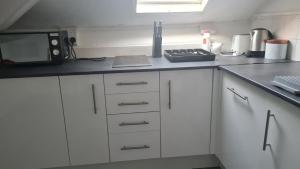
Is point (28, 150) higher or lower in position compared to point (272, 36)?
lower

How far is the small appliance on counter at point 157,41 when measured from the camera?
2.09 m

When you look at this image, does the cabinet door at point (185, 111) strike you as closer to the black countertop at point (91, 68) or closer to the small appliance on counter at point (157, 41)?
the black countertop at point (91, 68)

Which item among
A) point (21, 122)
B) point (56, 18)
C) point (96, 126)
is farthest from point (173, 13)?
point (21, 122)

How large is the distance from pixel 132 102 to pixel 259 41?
118 cm

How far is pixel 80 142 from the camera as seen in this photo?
180 cm

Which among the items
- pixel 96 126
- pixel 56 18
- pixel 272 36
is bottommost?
pixel 96 126

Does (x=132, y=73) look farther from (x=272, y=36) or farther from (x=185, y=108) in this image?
(x=272, y=36)

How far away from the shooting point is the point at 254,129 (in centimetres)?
133

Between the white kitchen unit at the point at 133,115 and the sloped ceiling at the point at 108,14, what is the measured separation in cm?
67

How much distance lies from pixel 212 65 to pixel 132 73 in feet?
1.92

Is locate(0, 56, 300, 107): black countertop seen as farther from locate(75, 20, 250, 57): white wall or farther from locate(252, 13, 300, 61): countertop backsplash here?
locate(75, 20, 250, 57): white wall

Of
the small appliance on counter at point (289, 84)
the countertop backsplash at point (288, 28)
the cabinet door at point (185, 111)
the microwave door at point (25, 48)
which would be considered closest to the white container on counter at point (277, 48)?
the countertop backsplash at point (288, 28)

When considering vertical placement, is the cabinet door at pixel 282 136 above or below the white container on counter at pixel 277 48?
below

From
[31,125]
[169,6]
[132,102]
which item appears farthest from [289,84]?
[31,125]
